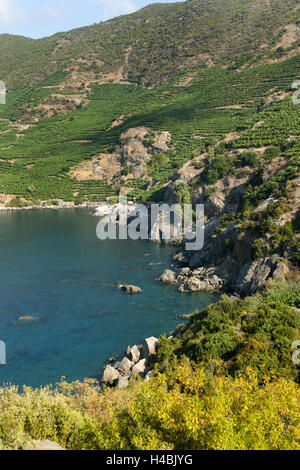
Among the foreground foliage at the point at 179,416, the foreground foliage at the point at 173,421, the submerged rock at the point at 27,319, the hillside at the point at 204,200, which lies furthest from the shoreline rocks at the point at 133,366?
the submerged rock at the point at 27,319

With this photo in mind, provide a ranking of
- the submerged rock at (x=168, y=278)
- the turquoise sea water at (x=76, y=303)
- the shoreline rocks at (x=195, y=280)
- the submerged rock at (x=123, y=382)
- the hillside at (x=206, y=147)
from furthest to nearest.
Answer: the submerged rock at (x=168, y=278), the hillside at (x=206, y=147), the shoreline rocks at (x=195, y=280), the turquoise sea water at (x=76, y=303), the submerged rock at (x=123, y=382)

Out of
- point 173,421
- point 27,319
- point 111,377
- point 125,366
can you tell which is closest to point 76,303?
point 27,319

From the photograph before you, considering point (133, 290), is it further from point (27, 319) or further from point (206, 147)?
point (206, 147)

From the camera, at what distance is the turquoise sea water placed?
35844 millimetres

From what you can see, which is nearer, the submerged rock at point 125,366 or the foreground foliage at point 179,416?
the foreground foliage at point 179,416

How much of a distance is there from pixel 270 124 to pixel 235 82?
6407 cm

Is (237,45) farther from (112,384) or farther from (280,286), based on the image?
(112,384)

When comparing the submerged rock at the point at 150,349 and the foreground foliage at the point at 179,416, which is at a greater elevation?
the foreground foliage at the point at 179,416

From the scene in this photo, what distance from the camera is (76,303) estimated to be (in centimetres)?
4903

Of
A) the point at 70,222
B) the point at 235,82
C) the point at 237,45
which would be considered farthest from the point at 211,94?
the point at 70,222

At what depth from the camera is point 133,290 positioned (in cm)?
5212

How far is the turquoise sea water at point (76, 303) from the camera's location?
35.8 meters

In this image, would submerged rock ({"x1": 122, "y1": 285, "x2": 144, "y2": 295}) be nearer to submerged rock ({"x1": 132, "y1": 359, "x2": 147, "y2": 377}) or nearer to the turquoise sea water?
the turquoise sea water

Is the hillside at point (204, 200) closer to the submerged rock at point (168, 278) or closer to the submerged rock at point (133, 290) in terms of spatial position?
the submerged rock at point (168, 278)
